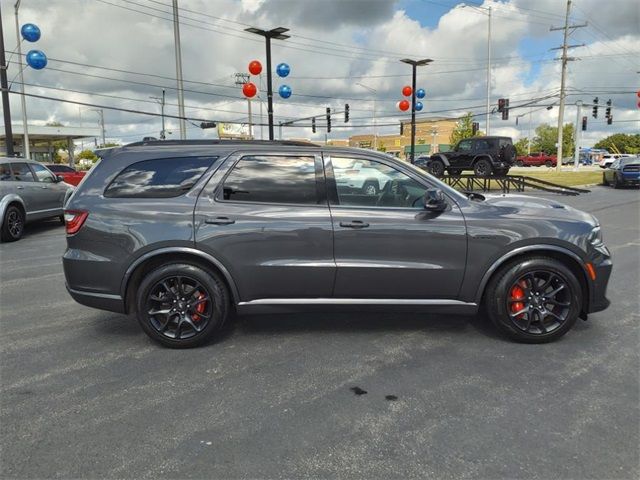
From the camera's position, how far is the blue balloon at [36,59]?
48.1ft

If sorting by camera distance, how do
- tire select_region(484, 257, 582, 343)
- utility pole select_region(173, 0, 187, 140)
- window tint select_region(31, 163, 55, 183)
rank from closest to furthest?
tire select_region(484, 257, 582, 343) < window tint select_region(31, 163, 55, 183) < utility pole select_region(173, 0, 187, 140)

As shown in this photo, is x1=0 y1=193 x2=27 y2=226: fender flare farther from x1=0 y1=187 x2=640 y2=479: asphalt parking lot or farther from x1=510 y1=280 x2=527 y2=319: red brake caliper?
x1=510 y1=280 x2=527 y2=319: red brake caliper

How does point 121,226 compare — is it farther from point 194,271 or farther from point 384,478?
point 384,478

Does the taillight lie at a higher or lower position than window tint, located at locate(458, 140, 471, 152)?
lower

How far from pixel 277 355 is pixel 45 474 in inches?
72.0

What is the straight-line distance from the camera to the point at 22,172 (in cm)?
1071

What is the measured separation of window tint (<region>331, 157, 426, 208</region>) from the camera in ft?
13.5

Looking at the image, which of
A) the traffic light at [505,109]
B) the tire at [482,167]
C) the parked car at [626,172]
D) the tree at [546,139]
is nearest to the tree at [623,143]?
the tree at [546,139]

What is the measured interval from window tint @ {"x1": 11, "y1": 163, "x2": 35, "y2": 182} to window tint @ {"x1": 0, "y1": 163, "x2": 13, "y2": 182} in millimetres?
136

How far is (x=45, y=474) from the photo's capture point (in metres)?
2.51

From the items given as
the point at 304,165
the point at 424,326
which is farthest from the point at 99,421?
the point at 424,326

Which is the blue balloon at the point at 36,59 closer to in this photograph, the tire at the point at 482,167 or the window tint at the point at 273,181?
the window tint at the point at 273,181

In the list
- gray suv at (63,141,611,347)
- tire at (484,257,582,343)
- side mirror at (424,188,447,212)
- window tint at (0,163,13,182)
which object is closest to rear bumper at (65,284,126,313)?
gray suv at (63,141,611,347)

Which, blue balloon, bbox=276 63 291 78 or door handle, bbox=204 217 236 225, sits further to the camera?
blue balloon, bbox=276 63 291 78
